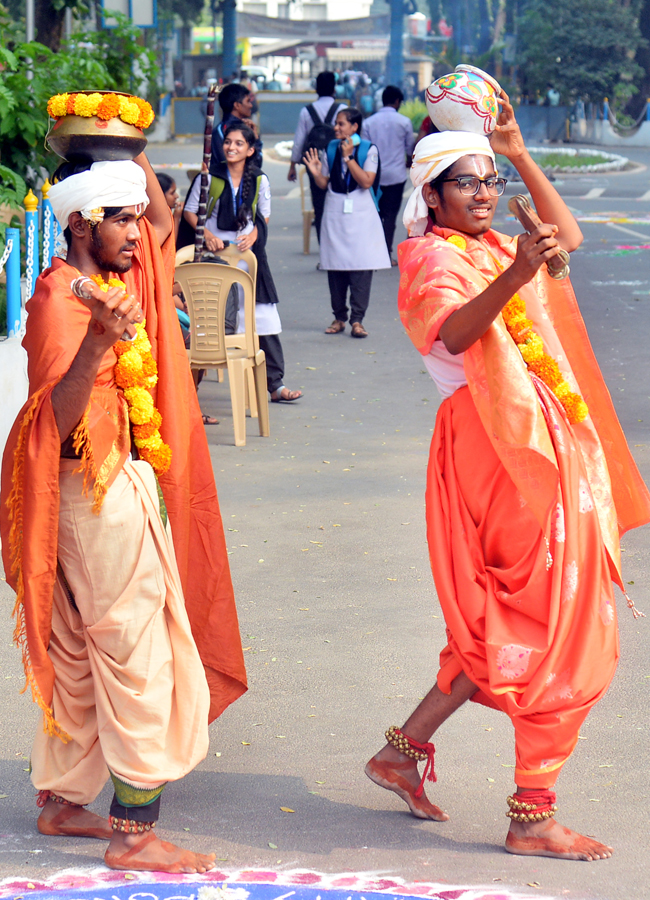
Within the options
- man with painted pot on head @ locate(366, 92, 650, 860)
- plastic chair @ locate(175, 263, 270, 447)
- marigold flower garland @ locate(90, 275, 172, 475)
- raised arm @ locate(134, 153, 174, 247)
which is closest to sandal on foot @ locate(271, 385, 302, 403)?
plastic chair @ locate(175, 263, 270, 447)

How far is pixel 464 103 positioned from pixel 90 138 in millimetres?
998

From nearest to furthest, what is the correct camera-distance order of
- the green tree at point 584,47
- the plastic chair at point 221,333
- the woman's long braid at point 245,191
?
the plastic chair at point 221,333 → the woman's long braid at point 245,191 → the green tree at point 584,47

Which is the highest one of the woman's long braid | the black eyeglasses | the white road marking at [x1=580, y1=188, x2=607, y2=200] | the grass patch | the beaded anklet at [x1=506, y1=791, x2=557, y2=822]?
the black eyeglasses

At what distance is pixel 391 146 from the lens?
1315cm

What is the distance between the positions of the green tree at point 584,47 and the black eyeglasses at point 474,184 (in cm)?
4242

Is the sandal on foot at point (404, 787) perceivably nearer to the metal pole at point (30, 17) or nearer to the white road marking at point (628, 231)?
the metal pole at point (30, 17)

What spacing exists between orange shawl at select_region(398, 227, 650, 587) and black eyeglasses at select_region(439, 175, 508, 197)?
119 mm

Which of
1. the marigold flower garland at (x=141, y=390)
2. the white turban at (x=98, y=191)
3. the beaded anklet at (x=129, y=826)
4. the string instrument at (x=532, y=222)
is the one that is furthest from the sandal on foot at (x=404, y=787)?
the white turban at (x=98, y=191)

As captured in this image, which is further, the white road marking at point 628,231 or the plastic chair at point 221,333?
the white road marking at point 628,231

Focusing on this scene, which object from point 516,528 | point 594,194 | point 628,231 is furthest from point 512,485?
point 594,194

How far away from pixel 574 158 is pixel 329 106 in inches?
830

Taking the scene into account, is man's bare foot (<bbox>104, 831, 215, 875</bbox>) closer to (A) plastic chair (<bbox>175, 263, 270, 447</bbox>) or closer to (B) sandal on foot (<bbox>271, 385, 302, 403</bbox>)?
(A) plastic chair (<bbox>175, 263, 270, 447</bbox>)

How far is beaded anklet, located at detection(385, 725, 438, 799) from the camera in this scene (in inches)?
127

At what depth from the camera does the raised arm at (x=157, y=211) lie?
324 centimetres
